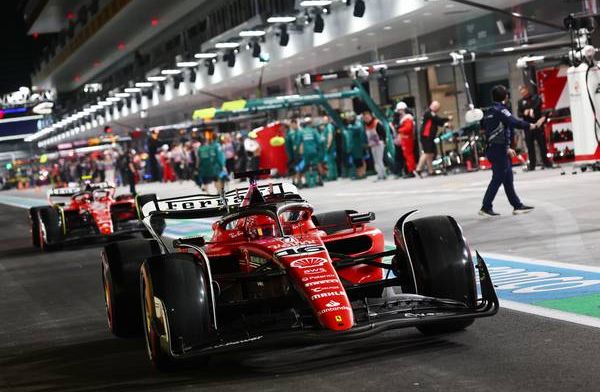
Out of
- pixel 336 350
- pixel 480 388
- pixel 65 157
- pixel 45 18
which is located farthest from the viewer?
pixel 45 18

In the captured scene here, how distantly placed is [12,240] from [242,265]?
1713 centimetres

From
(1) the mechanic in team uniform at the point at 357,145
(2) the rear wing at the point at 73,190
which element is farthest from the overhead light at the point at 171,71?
(2) the rear wing at the point at 73,190

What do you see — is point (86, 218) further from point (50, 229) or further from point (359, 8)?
point (359, 8)

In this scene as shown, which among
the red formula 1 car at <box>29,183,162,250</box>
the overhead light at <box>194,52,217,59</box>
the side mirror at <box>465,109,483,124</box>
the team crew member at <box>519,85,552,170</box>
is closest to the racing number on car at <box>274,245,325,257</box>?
→ the side mirror at <box>465,109,483,124</box>

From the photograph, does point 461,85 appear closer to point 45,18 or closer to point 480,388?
point 480,388

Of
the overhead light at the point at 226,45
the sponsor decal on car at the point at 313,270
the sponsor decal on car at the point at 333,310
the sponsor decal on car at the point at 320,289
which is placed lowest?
the sponsor decal on car at the point at 333,310

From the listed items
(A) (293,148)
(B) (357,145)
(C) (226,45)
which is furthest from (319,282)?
(C) (226,45)

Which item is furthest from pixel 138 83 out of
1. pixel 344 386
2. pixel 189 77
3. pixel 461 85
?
pixel 344 386

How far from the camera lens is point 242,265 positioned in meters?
7.95

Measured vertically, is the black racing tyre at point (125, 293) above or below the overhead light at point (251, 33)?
below

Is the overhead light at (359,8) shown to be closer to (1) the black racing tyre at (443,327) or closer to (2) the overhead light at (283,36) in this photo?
(2) the overhead light at (283,36)

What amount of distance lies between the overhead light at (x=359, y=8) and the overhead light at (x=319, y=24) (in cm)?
296

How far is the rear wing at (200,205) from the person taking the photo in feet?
29.7

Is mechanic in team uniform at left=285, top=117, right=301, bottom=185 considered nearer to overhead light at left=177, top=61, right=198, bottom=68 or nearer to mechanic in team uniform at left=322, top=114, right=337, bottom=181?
mechanic in team uniform at left=322, top=114, right=337, bottom=181
